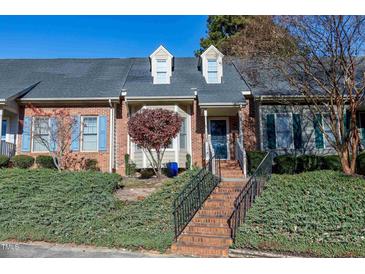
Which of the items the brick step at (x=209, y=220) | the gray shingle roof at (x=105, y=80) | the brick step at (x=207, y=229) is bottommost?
the brick step at (x=207, y=229)

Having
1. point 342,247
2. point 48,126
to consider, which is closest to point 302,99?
point 342,247

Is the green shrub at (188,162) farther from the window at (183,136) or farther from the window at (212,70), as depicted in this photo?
the window at (212,70)

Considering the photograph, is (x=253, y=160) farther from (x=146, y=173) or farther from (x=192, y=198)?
(x=192, y=198)

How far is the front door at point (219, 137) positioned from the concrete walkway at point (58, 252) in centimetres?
905

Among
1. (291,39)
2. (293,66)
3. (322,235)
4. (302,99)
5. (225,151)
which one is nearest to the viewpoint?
(322,235)

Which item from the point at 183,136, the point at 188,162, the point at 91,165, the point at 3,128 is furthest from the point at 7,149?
the point at 188,162

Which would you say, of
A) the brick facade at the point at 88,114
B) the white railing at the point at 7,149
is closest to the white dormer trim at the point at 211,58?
the brick facade at the point at 88,114

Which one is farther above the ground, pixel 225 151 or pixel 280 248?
pixel 225 151

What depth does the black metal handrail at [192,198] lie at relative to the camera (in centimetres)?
705

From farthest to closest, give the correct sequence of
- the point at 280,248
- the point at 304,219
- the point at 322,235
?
the point at 304,219 < the point at 322,235 < the point at 280,248

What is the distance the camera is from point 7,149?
13406 millimetres

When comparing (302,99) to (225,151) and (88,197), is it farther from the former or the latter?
(88,197)

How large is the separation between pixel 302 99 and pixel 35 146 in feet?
41.7

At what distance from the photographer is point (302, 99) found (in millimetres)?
13766
